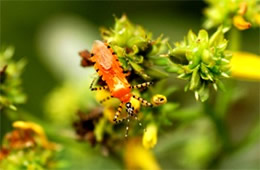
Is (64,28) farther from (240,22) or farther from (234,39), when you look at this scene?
(240,22)

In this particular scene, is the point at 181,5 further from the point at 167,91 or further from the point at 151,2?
the point at 167,91

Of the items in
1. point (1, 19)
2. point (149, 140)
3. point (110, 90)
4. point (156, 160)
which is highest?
point (1, 19)

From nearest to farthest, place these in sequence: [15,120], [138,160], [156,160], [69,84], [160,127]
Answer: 1. [160,127]
2. [15,120]
3. [138,160]
4. [156,160]
5. [69,84]

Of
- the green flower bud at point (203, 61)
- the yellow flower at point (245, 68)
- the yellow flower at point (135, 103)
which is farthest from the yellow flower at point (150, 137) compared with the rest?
the yellow flower at point (245, 68)

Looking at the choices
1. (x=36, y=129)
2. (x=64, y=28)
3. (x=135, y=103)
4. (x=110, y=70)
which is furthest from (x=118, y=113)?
(x=64, y=28)

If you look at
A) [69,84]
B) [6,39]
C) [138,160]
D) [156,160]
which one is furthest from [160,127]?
[6,39]

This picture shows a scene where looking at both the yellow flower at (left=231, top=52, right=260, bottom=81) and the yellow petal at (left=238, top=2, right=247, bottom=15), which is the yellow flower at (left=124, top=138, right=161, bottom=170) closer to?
the yellow flower at (left=231, top=52, right=260, bottom=81)

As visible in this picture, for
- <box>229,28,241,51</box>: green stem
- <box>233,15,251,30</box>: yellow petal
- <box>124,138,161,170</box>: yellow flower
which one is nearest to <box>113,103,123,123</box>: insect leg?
<box>124,138,161,170</box>: yellow flower
